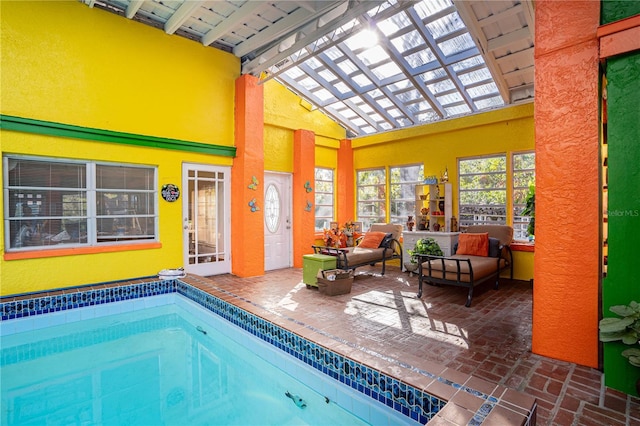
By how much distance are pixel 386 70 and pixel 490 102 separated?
2276 millimetres

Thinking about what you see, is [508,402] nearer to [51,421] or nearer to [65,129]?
[51,421]

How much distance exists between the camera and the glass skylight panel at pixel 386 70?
6702 mm

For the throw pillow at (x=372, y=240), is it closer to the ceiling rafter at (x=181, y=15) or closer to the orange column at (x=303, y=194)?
the orange column at (x=303, y=194)

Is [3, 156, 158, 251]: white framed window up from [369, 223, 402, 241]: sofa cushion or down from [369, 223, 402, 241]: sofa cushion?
up

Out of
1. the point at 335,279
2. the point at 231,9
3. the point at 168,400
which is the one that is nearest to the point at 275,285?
the point at 335,279

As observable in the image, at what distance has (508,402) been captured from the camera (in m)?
2.29

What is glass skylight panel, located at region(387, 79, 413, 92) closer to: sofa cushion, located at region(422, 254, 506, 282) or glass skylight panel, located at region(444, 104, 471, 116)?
glass skylight panel, located at region(444, 104, 471, 116)

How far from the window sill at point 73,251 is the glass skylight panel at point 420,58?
5.84 metres

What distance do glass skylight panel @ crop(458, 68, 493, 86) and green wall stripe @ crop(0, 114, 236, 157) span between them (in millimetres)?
4822

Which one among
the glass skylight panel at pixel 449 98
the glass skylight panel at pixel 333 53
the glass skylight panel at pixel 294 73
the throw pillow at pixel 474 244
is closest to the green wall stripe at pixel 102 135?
the glass skylight panel at pixel 294 73

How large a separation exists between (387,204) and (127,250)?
607 centimetres

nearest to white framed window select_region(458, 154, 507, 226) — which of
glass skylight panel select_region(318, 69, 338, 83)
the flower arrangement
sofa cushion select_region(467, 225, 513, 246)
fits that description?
sofa cushion select_region(467, 225, 513, 246)

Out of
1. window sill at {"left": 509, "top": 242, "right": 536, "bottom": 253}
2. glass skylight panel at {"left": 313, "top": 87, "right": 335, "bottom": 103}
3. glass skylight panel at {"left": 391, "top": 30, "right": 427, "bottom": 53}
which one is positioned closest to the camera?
glass skylight panel at {"left": 391, "top": 30, "right": 427, "bottom": 53}

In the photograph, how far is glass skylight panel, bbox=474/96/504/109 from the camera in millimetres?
6836
